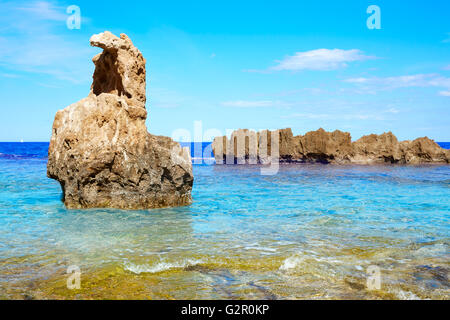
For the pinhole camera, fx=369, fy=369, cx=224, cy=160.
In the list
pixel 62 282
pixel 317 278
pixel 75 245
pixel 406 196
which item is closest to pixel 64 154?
pixel 75 245

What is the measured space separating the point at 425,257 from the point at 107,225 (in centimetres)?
652

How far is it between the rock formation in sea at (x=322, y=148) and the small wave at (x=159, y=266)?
120ft

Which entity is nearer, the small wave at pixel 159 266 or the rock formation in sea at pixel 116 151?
the small wave at pixel 159 266

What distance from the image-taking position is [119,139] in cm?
1042

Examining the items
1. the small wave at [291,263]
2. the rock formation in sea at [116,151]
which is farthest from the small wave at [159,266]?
the rock formation in sea at [116,151]

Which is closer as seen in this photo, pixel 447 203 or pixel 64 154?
pixel 64 154

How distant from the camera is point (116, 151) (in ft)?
33.8

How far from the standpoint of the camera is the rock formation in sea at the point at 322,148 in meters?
42.3

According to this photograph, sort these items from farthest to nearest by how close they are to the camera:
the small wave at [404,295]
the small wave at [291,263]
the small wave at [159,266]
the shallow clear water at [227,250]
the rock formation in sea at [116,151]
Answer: the rock formation in sea at [116,151], the small wave at [291,263], the small wave at [159,266], the shallow clear water at [227,250], the small wave at [404,295]

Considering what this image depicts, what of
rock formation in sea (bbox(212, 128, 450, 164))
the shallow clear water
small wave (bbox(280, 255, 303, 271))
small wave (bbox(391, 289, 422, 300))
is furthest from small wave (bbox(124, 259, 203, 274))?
rock formation in sea (bbox(212, 128, 450, 164))

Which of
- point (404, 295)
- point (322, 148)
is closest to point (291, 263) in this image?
point (404, 295)

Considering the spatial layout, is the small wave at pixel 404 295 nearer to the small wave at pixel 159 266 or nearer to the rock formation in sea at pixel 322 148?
the small wave at pixel 159 266
